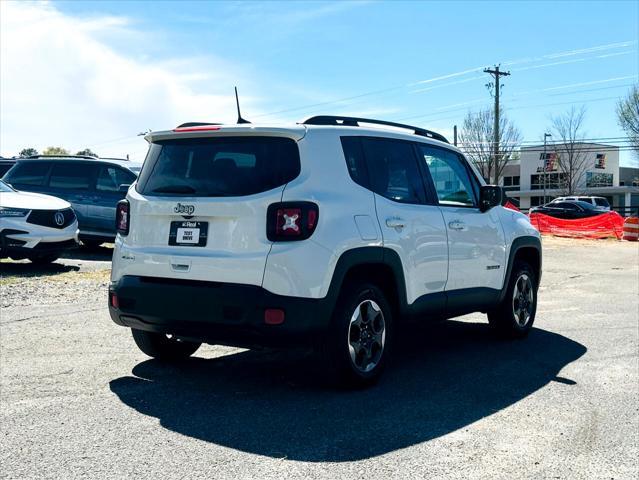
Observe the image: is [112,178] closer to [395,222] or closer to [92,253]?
[92,253]

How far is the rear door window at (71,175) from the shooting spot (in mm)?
15406

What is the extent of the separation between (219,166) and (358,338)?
1.57m

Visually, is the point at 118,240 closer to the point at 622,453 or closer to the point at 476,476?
the point at 476,476

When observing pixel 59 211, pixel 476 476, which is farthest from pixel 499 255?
pixel 59 211

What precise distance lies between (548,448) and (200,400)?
2.28m

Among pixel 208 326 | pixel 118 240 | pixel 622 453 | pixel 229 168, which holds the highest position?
pixel 229 168

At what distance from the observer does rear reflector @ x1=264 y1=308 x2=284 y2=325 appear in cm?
479

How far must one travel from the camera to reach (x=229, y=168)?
5.19m

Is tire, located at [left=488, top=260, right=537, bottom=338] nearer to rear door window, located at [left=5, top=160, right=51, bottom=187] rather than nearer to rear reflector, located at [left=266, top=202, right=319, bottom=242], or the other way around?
rear reflector, located at [left=266, top=202, right=319, bottom=242]

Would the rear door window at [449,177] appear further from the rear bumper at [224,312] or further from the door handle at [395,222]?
the rear bumper at [224,312]

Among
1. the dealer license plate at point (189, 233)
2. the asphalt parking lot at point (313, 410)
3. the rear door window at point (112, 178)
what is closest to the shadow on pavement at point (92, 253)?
the rear door window at point (112, 178)

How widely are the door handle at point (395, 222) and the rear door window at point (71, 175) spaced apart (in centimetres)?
1116

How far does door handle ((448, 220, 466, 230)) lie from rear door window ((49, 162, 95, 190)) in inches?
425

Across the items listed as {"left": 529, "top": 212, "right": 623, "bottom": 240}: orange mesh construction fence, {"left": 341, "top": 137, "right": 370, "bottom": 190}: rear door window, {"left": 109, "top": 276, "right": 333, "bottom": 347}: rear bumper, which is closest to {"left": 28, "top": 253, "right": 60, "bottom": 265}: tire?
{"left": 109, "top": 276, "right": 333, "bottom": 347}: rear bumper
